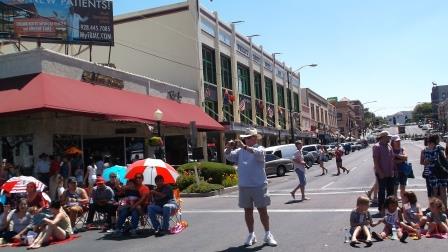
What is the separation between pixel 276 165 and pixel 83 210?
19.6 meters

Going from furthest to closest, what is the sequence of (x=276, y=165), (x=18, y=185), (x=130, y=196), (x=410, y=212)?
(x=276, y=165), (x=18, y=185), (x=130, y=196), (x=410, y=212)

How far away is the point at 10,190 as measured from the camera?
1221 centimetres

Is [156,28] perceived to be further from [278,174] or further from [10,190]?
[10,190]

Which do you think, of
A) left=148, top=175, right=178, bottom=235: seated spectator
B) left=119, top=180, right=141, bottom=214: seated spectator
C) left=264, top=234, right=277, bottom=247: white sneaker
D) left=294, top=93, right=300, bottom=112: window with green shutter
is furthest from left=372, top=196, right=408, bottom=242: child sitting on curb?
left=294, top=93, right=300, bottom=112: window with green shutter

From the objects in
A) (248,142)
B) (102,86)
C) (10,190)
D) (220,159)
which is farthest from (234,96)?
(248,142)

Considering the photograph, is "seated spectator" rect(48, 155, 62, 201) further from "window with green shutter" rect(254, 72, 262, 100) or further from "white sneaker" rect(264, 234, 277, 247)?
"window with green shutter" rect(254, 72, 262, 100)

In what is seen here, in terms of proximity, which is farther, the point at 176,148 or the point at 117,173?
the point at 176,148

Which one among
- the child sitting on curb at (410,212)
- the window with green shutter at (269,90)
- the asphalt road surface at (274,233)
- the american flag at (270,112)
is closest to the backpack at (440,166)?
the child sitting on curb at (410,212)

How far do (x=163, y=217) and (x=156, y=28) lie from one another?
93.0ft

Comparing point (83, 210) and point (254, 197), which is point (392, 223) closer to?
point (254, 197)

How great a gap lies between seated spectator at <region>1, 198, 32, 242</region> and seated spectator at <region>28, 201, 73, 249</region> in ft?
1.96

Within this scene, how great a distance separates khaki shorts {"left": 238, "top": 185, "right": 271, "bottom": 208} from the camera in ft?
27.7

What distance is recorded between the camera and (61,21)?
24.8m

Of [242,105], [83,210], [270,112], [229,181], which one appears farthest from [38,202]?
[270,112]
